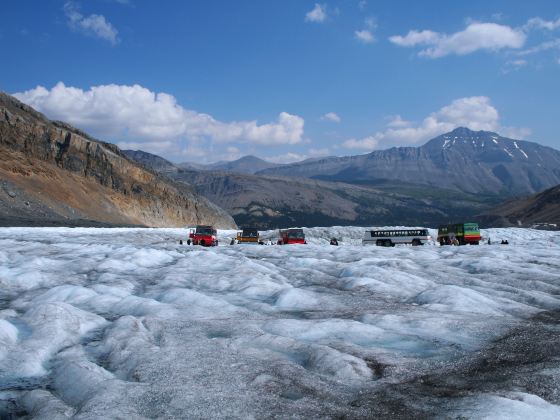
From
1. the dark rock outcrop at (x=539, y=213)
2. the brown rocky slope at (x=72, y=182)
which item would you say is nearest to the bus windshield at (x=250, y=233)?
the brown rocky slope at (x=72, y=182)

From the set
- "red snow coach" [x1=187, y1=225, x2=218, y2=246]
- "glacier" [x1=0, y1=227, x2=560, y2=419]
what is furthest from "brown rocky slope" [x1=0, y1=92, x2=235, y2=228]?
"glacier" [x1=0, y1=227, x2=560, y2=419]

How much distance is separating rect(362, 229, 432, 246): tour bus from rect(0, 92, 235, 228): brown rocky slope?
126 feet

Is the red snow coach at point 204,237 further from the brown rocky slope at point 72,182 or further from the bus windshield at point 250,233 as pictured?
the brown rocky slope at point 72,182

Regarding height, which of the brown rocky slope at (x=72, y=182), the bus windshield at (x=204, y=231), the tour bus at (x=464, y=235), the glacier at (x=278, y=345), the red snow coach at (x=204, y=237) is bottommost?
the glacier at (x=278, y=345)

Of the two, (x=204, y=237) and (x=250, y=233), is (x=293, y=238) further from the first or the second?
(x=204, y=237)

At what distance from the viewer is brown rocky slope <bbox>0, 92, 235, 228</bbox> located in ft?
264

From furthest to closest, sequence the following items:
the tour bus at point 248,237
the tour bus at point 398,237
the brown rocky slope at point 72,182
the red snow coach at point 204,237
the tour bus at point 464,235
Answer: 1. the brown rocky slope at point 72,182
2. the tour bus at point 248,237
3. the tour bus at point 398,237
4. the tour bus at point 464,235
5. the red snow coach at point 204,237

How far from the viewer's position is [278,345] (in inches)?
427

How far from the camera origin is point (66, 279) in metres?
20.0

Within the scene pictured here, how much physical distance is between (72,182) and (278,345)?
323 ft

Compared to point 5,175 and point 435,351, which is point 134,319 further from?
point 5,175

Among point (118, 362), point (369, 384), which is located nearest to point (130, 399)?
point (118, 362)

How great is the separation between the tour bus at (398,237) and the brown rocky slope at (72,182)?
38543 millimetres

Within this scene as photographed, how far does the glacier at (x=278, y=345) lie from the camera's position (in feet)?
24.9
